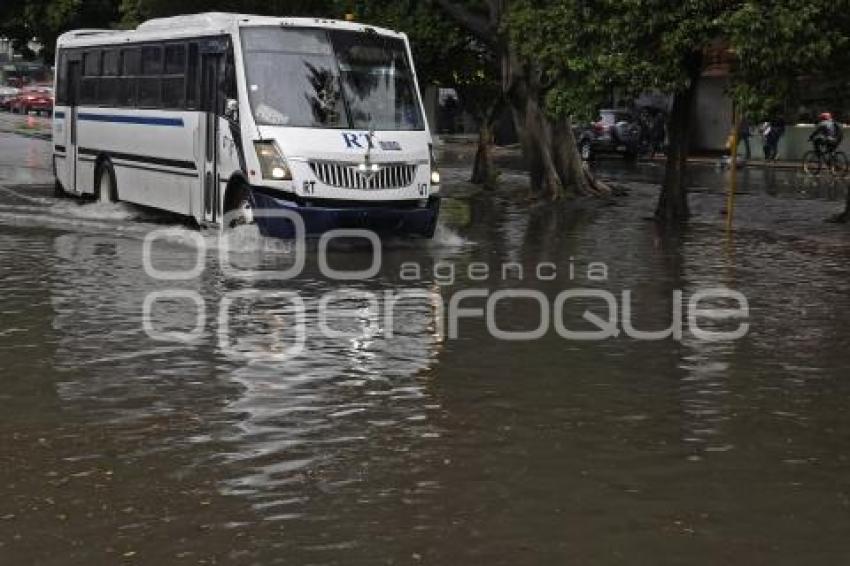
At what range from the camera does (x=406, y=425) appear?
7422mm

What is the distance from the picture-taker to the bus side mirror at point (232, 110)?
15.8 meters

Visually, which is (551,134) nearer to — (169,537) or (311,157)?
(311,157)

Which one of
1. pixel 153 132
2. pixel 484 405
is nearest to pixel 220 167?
pixel 153 132

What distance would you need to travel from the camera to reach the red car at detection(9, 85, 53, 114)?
67688 millimetres

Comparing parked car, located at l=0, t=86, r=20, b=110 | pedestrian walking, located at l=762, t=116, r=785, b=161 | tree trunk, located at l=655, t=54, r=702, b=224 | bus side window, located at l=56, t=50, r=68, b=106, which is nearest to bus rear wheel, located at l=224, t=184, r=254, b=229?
bus side window, located at l=56, t=50, r=68, b=106

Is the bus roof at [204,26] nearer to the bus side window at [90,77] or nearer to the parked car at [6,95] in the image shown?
the bus side window at [90,77]

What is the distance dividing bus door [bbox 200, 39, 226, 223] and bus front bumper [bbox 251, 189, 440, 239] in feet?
4.34

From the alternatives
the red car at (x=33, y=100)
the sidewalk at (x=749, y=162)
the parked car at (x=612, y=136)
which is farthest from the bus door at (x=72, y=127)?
the red car at (x=33, y=100)

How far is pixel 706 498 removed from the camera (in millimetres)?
6098

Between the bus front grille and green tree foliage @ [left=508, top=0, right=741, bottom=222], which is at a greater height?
green tree foliage @ [left=508, top=0, right=741, bottom=222]

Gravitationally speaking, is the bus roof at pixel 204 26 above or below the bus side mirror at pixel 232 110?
above

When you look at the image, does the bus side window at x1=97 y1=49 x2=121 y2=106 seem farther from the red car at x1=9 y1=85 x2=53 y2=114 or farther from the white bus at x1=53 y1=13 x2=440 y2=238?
the red car at x1=9 y1=85 x2=53 y2=114

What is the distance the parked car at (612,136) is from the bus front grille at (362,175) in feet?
89.2

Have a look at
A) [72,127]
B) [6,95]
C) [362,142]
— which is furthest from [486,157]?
[6,95]
